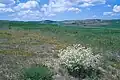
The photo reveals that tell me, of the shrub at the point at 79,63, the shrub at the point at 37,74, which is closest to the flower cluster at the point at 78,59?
the shrub at the point at 79,63

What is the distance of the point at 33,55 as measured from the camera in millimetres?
30391

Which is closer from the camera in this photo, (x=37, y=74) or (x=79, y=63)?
(x=37, y=74)

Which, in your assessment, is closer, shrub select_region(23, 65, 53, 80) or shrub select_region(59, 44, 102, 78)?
shrub select_region(23, 65, 53, 80)

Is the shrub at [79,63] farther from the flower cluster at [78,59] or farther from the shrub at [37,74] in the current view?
the shrub at [37,74]

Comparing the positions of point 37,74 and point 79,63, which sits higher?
point 37,74

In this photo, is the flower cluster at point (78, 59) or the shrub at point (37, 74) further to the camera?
the flower cluster at point (78, 59)

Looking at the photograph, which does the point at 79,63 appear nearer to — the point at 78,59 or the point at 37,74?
the point at 78,59

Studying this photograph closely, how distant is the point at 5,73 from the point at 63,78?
160 inches

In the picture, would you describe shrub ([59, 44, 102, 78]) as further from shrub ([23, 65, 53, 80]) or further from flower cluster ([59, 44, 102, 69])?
shrub ([23, 65, 53, 80])

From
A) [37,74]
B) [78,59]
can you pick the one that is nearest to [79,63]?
[78,59]

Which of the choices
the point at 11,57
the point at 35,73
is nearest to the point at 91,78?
the point at 35,73

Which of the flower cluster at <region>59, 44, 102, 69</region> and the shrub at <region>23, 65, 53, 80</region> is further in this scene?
the flower cluster at <region>59, 44, 102, 69</region>

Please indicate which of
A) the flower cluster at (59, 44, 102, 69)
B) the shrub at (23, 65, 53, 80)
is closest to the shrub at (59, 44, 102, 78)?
the flower cluster at (59, 44, 102, 69)

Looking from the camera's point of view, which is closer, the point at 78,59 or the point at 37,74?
the point at 37,74
